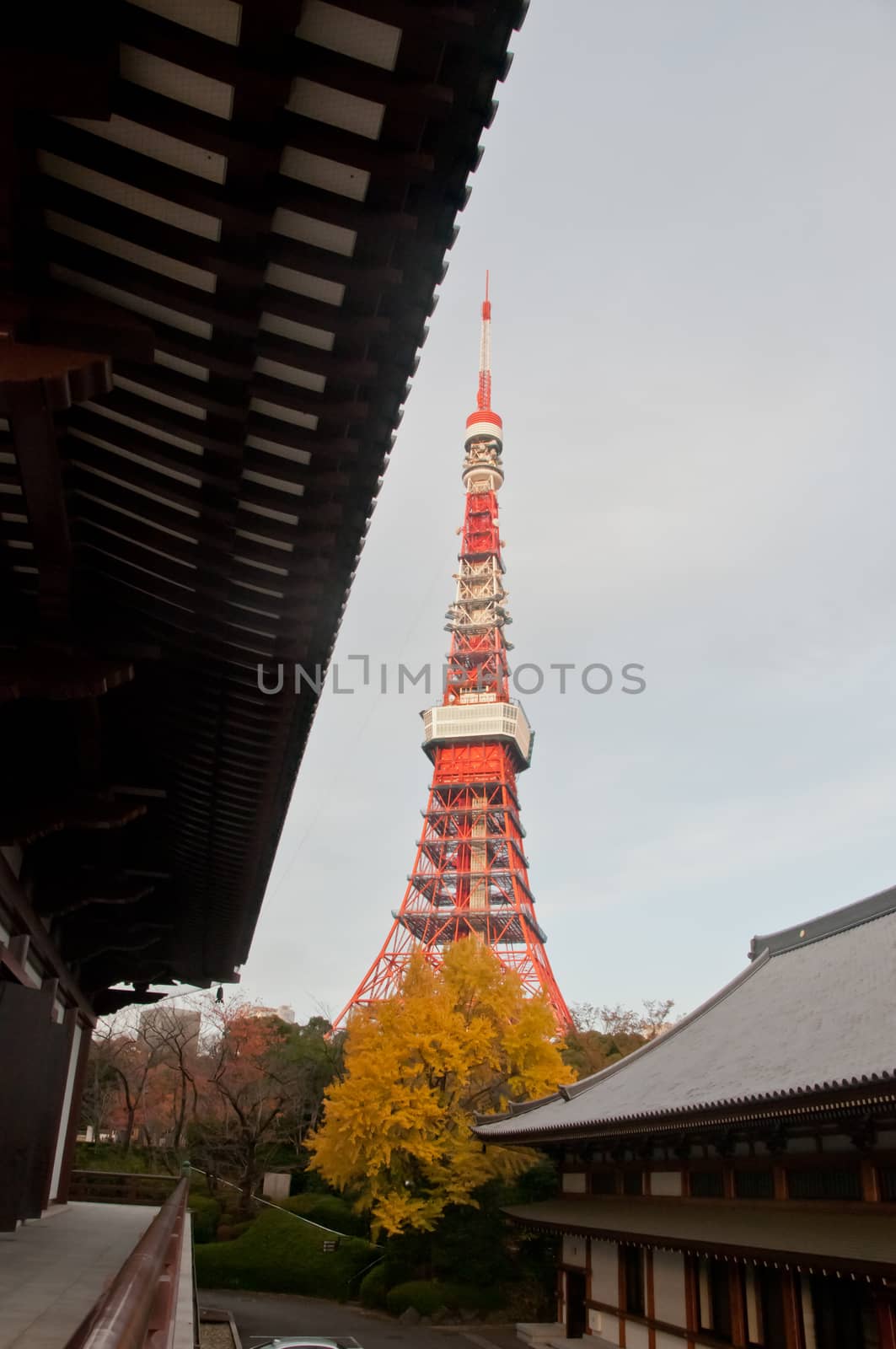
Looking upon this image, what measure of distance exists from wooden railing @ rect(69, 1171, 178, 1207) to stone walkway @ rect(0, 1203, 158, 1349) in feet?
16.1

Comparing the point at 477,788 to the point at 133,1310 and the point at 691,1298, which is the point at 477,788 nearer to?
the point at 691,1298

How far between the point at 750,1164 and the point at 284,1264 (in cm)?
1484

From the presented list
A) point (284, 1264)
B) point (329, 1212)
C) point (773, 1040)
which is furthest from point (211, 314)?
point (329, 1212)

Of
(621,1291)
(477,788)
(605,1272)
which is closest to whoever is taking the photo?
(621,1291)

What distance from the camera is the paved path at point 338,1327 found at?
1509cm

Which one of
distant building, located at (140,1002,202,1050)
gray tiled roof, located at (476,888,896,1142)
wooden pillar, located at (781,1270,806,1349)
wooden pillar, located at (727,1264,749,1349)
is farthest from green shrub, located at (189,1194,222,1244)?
wooden pillar, located at (781,1270,806,1349)

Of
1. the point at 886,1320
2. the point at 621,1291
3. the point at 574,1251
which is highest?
the point at 886,1320

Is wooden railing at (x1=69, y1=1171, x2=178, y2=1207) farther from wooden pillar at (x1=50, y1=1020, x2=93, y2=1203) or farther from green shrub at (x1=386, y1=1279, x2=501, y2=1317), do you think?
green shrub at (x1=386, y1=1279, x2=501, y2=1317)

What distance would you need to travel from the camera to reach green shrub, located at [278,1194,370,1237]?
22281 mm

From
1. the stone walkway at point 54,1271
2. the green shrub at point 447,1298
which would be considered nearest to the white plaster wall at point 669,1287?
the stone walkway at point 54,1271

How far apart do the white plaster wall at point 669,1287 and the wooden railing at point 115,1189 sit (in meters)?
8.26

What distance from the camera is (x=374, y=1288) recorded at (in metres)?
18.3

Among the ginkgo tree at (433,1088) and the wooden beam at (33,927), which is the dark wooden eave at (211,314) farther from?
the ginkgo tree at (433,1088)

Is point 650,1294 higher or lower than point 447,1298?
higher
